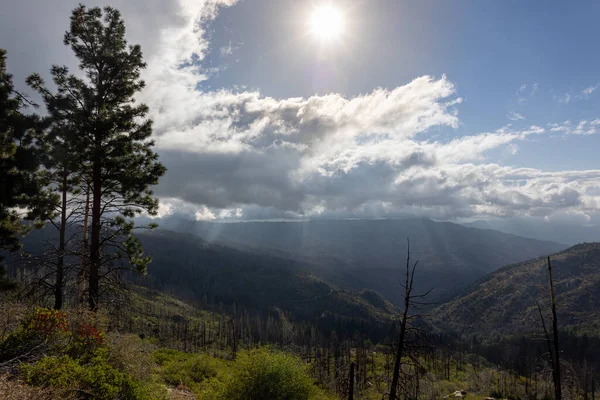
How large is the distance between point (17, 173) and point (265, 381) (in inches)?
737

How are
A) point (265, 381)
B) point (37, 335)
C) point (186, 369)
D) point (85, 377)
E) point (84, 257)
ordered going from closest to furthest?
point (85, 377) < point (37, 335) < point (265, 381) < point (84, 257) < point (186, 369)

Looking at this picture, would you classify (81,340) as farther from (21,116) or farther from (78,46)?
(78,46)

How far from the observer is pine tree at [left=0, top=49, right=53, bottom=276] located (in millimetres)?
18562

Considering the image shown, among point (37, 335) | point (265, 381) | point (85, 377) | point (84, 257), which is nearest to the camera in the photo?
point (85, 377)

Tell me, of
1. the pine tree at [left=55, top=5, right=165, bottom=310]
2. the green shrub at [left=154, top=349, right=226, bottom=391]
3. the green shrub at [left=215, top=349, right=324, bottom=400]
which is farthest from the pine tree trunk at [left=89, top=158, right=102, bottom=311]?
the green shrub at [left=154, top=349, right=226, bottom=391]

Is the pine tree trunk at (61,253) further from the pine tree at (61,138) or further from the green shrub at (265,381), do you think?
the green shrub at (265,381)

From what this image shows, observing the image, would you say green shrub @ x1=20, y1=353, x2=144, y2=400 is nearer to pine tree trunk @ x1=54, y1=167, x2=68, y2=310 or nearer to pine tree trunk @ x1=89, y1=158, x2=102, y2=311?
pine tree trunk @ x1=89, y1=158, x2=102, y2=311

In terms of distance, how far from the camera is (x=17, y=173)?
61.5 ft

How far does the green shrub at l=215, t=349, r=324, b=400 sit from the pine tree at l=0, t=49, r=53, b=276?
1513 centimetres

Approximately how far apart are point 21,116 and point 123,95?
5.95 m

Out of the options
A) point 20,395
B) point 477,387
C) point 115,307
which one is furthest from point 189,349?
point 20,395

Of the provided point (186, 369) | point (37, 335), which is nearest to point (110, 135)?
point (37, 335)

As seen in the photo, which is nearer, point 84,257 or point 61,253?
point 61,253

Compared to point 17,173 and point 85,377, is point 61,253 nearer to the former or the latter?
point 17,173
